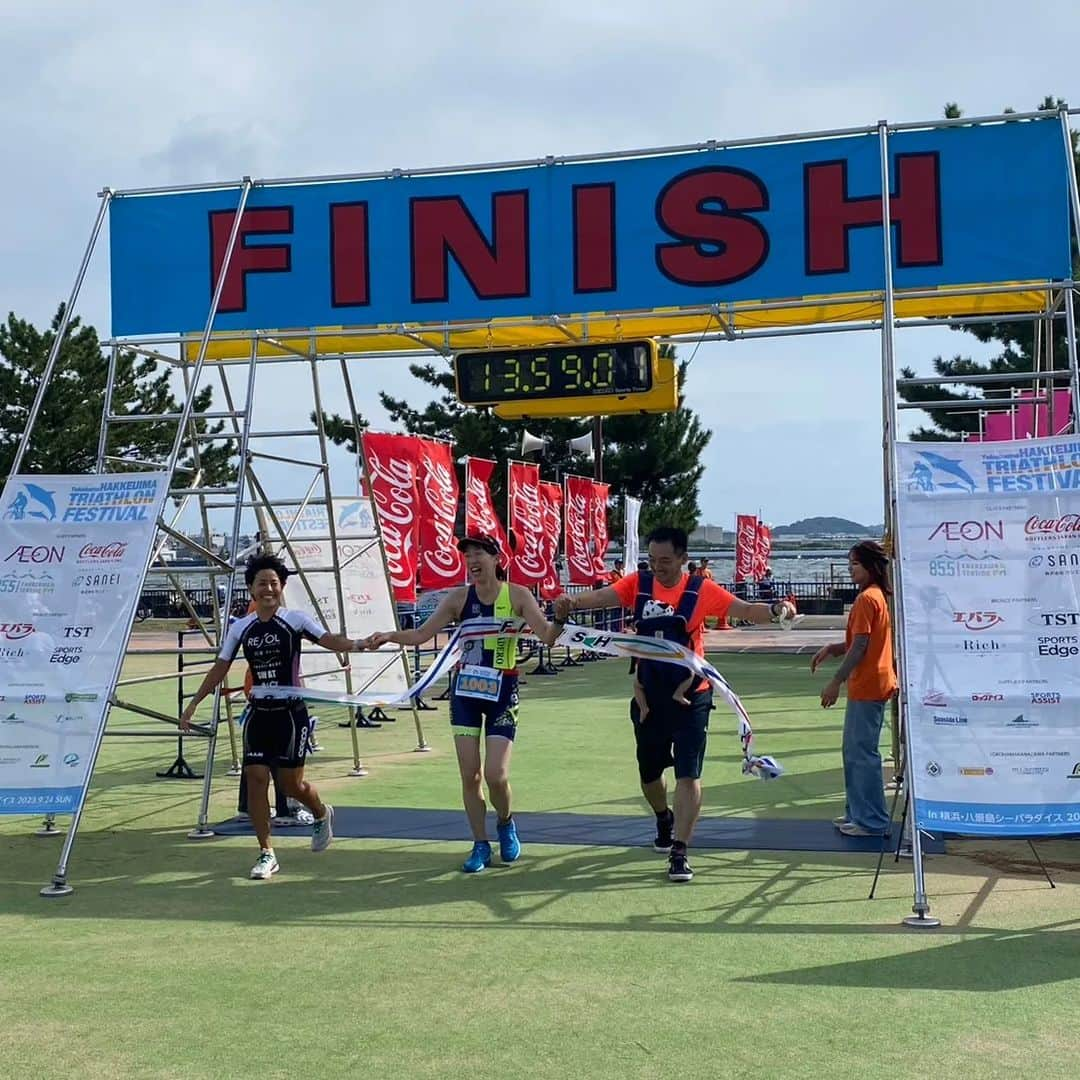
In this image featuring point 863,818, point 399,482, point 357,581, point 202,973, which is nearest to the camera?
point 202,973

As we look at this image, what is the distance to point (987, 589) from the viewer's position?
21.1ft

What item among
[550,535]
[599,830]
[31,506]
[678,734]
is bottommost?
[599,830]

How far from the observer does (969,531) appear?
6.51 m

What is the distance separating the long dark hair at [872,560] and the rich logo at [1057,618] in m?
1.70

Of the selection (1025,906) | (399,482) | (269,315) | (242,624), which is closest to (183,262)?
(269,315)

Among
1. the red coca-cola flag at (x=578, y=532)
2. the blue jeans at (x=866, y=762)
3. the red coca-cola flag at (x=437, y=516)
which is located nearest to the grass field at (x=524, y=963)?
the blue jeans at (x=866, y=762)

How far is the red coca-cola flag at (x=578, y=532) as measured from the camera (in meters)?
22.6

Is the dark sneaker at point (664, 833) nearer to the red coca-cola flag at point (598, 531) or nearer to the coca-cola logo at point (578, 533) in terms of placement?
the coca-cola logo at point (578, 533)

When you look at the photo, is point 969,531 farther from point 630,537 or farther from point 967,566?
point 630,537

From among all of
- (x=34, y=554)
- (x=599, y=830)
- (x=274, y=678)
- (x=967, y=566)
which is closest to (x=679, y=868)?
(x=599, y=830)

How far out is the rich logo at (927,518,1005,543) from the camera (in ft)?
21.3

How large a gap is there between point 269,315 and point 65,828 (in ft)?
13.1

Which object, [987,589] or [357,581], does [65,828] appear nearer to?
[357,581]

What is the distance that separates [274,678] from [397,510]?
7.64 metres
